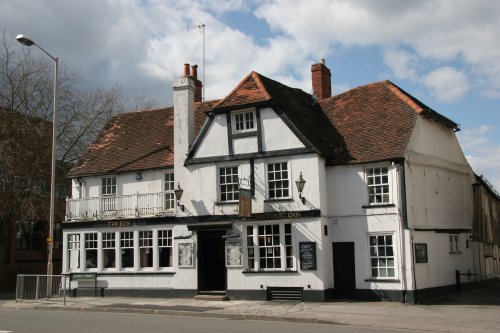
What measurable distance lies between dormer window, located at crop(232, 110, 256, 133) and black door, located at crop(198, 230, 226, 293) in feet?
13.9

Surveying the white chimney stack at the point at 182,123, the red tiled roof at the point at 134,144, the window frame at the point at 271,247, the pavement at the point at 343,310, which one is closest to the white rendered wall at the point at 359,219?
the pavement at the point at 343,310

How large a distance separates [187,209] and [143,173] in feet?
11.3

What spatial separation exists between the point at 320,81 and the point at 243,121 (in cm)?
646

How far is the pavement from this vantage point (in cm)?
1511

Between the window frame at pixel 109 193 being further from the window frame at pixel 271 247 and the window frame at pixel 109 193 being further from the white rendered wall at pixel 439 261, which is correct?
the white rendered wall at pixel 439 261

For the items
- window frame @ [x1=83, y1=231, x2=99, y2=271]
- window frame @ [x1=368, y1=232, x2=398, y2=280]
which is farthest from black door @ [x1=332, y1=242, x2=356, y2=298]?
window frame @ [x1=83, y1=231, x2=99, y2=271]

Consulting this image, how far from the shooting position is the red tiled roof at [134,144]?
84.5ft

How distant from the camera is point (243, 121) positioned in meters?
22.9

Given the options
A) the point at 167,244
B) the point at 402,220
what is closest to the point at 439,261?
the point at 402,220

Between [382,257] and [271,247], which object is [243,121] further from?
[382,257]

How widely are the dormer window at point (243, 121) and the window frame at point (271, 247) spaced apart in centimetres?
394

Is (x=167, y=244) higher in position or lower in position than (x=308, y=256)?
higher

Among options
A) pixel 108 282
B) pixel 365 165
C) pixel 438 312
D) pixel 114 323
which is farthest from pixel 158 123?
pixel 438 312

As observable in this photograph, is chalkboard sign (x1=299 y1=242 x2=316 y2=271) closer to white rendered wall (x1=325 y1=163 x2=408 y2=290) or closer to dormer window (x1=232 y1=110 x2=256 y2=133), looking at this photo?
white rendered wall (x1=325 y1=163 x2=408 y2=290)
